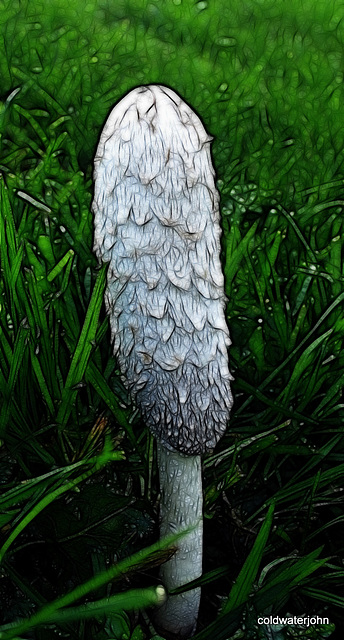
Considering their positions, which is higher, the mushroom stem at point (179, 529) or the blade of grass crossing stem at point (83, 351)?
the blade of grass crossing stem at point (83, 351)

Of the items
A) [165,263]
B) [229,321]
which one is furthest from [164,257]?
[229,321]

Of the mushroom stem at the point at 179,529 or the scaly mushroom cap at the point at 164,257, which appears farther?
the mushroom stem at the point at 179,529

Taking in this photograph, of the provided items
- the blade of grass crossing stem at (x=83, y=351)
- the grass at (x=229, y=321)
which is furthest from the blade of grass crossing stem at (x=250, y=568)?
the blade of grass crossing stem at (x=83, y=351)

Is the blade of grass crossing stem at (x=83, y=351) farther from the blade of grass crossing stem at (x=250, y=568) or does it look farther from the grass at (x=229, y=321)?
the blade of grass crossing stem at (x=250, y=568)

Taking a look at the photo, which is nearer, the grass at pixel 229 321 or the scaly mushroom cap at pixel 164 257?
the scaly mushroom cap at pixel 164 257

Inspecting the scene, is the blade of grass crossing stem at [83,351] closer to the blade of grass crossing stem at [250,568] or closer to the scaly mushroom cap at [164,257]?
the scaly mushroom cap at [164,257]

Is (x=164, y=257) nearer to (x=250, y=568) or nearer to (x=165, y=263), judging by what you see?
(x=165, y=263)
